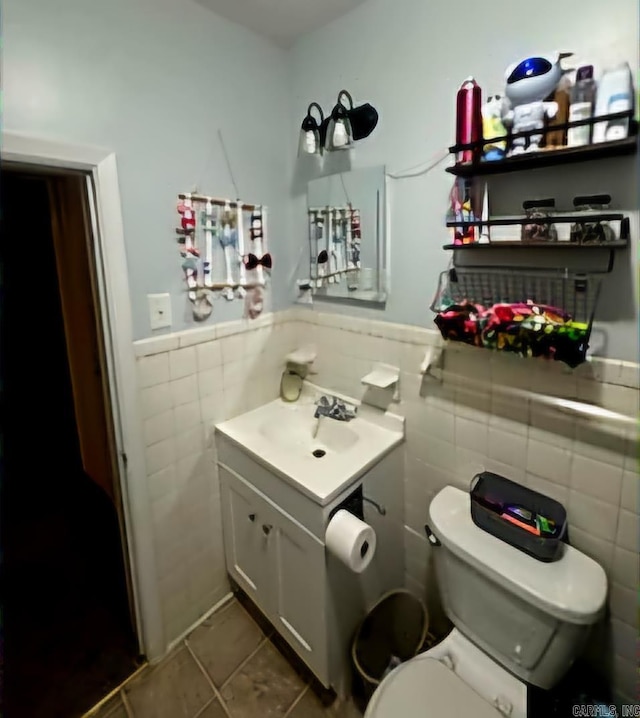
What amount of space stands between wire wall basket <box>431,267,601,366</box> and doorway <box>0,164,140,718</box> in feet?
3.85

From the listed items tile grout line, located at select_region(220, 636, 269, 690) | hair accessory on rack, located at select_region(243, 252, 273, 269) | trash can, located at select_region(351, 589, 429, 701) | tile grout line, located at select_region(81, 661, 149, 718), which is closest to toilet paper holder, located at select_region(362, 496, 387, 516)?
trash can, located at select_region(351, 589, 429, 701)

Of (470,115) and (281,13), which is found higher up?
(281,13)

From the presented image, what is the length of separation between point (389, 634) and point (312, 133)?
1.94 m

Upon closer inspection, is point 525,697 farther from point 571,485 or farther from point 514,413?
point 514,413

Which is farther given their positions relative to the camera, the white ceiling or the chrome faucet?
the chrome faucet

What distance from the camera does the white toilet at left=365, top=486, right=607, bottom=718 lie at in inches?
40.4

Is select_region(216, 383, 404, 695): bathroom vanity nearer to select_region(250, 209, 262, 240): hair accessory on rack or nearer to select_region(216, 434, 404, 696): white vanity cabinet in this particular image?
select_region(216, 434, 404, 696): white vanity cabinet

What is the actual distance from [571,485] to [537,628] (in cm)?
39

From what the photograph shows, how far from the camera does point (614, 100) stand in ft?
2.89

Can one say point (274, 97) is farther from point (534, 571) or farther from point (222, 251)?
point (534, 571)

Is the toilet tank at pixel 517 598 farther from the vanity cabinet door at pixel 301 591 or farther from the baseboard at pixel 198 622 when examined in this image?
the baseboard at pixel 198 622

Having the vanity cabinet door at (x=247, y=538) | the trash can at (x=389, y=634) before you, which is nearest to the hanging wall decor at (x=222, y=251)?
the vanity cabinet door at (x=247, y=538)

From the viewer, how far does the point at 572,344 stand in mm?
986

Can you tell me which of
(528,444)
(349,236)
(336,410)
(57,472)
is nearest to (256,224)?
(349,236)
